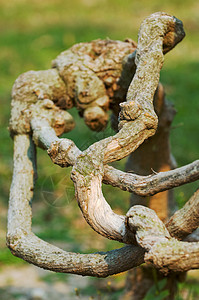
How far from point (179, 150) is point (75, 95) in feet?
6.72

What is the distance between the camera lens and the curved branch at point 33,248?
129cm

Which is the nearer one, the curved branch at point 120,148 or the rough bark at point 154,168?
the curved branch at point 120,148

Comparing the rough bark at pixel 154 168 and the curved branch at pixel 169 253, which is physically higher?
the rough bark at pixel 154 168

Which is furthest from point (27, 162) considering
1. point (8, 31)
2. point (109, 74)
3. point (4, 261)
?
point (8, 31)

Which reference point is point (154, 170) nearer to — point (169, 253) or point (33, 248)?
point (33, 248)

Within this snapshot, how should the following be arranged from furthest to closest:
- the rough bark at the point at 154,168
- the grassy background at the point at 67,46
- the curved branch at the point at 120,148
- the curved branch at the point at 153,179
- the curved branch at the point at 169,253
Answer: the grassy background at the point at 67,46
the rough bark at the point at 154,168
the curved branch at the point at 120,148
the curved branch at the point at 153,179
the curved branch at the point at 169,253

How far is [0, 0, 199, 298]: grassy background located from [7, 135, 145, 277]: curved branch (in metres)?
1.12

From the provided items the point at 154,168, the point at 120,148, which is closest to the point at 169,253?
the point at 120,148

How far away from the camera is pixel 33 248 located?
1.43 meters

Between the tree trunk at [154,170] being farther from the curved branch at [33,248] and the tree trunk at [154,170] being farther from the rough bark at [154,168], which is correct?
the curved branch at [33,248]

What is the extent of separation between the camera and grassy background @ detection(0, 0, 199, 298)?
337cm

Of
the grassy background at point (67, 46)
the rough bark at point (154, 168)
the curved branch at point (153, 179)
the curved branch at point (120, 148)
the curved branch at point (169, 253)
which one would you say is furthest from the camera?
the grassy background at point (67, 46)

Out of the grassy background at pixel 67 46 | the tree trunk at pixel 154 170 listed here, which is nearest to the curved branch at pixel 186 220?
the tree trunk at pixel 154 170

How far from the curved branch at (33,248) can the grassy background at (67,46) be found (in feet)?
A: 3.67
